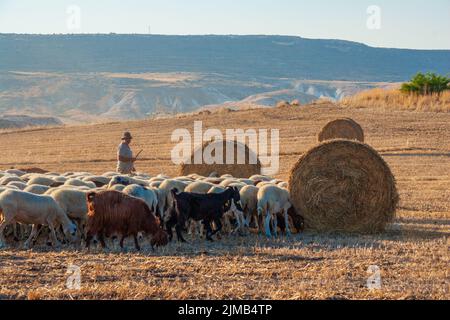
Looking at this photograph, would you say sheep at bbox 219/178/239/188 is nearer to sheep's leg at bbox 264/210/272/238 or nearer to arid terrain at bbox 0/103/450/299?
sheep's leg at bbox 264/210/272/238

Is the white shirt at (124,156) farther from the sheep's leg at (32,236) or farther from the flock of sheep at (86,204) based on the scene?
the sheep's leg at (32,236)

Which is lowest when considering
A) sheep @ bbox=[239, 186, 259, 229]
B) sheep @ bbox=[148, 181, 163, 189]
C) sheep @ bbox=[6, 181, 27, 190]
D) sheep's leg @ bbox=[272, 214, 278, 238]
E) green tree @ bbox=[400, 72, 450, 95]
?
sheep's leg @ bbox=[272, 214, 278, 238]

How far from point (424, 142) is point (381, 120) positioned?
6406mm

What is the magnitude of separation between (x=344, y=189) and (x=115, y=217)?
5014 millimetres

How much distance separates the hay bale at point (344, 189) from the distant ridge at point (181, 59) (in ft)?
481

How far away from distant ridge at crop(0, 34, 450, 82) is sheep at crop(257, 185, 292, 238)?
14691 centimetres

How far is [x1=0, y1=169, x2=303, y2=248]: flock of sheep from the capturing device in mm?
13145

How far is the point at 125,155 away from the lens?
19.6 metres

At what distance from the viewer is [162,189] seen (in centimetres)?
1584

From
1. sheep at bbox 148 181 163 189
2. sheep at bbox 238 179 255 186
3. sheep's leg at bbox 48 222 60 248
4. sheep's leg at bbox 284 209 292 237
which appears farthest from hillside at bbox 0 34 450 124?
sheep's leg at bbox 48 222 60 248

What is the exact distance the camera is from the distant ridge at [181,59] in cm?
16875

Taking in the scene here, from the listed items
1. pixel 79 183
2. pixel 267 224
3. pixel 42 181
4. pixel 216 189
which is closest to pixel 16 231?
pixel 79 183

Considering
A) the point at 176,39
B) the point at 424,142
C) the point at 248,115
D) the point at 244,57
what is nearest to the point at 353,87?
the point at 244,57
